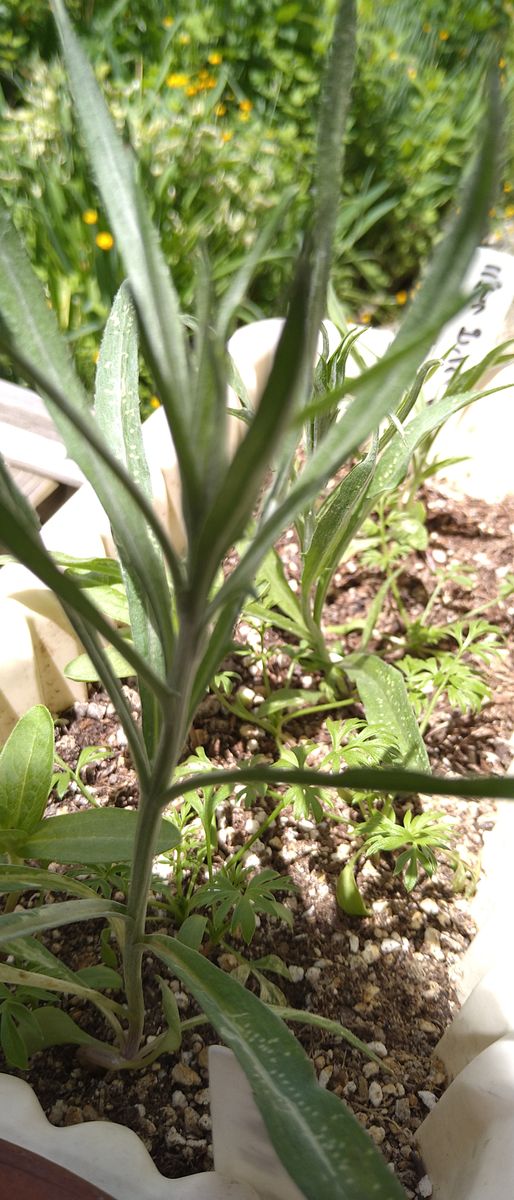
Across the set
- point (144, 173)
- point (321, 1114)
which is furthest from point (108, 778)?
point (144, 173)

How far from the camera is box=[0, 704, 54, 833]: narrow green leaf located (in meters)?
0.79

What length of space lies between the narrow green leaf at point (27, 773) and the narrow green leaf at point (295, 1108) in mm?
248

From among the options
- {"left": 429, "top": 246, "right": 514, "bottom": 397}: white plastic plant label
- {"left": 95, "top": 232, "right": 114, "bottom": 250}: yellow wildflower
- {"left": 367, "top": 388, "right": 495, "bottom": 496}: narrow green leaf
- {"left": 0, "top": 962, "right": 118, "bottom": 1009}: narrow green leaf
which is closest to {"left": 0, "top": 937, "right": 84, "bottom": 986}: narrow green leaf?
{"left": 0, "top": 962, "right": 118, "bottom": 1009}: narrow green leaf

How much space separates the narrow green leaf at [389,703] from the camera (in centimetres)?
95

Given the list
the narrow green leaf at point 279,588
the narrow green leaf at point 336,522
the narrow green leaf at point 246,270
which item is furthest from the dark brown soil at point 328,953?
the narrow green leaf at point 246,270

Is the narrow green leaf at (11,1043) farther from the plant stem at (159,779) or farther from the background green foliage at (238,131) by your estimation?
the background green foliage at (238,131)

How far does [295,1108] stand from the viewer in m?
0.50

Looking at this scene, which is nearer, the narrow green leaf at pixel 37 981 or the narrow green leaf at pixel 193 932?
the narrow green leaf at pixel 37 981

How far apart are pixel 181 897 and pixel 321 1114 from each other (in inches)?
18.2

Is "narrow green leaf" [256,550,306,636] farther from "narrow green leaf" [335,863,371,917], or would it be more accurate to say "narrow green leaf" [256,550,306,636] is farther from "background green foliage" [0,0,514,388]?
"background green foliage" [0,0,514,388]

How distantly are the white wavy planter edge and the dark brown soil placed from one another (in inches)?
1.7

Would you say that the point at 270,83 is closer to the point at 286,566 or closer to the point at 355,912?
the point at 286,566

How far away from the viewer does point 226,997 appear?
0.59 m

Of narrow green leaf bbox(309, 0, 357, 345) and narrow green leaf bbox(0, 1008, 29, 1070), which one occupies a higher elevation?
narrow green leaf bbox(309, 0, 357, 345)
